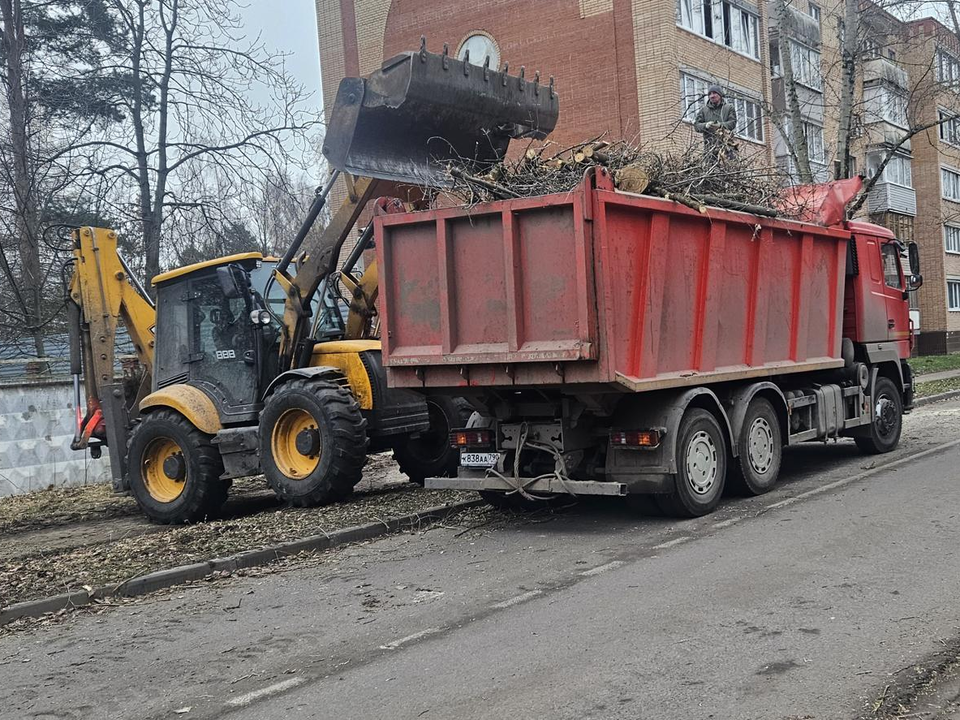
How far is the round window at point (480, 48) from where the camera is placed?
30.0 metres

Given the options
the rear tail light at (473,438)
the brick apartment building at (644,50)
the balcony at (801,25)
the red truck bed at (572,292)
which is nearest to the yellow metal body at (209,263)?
the red truck bed at (572,292)

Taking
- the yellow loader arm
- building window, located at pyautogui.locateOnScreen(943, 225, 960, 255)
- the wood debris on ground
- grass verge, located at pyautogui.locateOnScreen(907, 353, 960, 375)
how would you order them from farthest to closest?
building window, located at pyautogui.locateOnScreen(943, 225, 960, 255)
grass verge, located at pyautogui.locateOnScreen(907, 353, 960, 375)
the yellow loader arm
the wood debris on ground

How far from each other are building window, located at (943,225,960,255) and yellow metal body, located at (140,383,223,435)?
40.8 metres

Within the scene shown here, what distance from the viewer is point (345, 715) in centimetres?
462

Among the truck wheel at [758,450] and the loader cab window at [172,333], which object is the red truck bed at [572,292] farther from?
the loader cab window at [172,333]

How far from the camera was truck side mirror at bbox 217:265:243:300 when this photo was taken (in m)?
10.7

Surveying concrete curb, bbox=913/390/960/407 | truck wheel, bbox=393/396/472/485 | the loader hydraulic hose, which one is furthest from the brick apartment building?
the loader hydraulic hose

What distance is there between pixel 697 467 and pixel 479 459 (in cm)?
190

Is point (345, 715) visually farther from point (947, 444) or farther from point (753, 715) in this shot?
point (947, 444)

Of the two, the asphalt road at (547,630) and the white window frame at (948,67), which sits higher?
the white window frame at (948,67)

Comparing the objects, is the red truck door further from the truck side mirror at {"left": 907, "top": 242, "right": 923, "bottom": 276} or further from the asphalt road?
the asphalt road

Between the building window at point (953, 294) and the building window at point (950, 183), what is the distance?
12.6 ft

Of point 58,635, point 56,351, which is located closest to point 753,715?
point 58,635

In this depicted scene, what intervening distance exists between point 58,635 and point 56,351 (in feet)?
38.2
